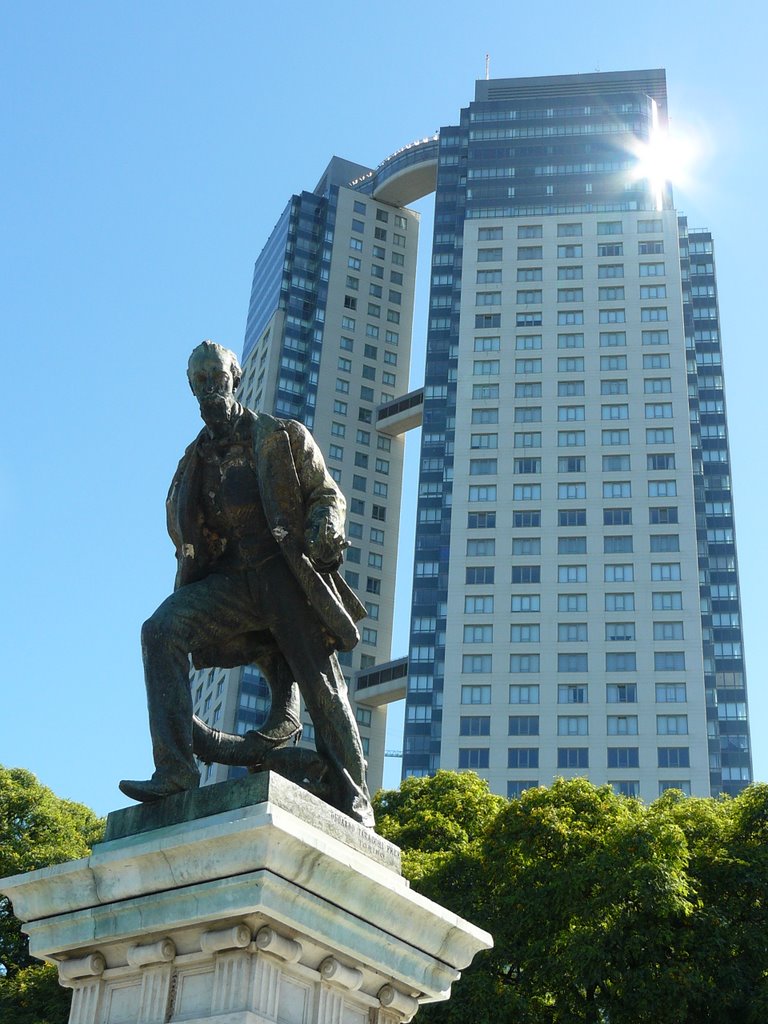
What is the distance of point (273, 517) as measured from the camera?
862 centimetres

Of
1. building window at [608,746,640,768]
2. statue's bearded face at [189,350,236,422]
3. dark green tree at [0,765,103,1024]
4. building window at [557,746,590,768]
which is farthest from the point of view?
building window at [557,746,590,768]

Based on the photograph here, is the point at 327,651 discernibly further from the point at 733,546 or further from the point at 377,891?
the point at 733,546

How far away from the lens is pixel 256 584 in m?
8.67

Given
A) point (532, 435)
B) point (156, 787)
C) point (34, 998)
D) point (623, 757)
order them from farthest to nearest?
1. point (532, 435)
2. point (623, 757)
3. point (34, 998)
4. point (156, 787)

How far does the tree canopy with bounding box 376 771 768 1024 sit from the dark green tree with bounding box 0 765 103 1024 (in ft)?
25.5

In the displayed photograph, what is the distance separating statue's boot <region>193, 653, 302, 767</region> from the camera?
27.8ft

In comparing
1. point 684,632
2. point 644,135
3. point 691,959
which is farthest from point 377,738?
point 691,959

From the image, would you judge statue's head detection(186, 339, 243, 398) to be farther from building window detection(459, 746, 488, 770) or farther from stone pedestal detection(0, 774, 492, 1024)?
building window detection(459, 746, 488, 770)

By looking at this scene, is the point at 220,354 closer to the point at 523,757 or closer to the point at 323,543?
the point at 323,543

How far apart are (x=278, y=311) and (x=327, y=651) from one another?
11955 cm

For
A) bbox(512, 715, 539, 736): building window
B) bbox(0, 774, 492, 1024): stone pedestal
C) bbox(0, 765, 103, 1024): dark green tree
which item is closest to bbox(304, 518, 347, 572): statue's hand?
bbox(0, 774, 492, 1024): stone pedestal

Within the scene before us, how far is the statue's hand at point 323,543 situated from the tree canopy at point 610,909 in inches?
683

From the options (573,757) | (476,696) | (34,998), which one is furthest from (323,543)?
(476,696)

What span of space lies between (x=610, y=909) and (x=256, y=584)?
1813 centimetres
